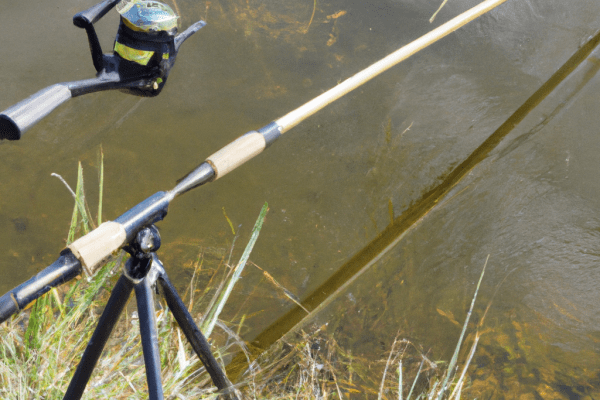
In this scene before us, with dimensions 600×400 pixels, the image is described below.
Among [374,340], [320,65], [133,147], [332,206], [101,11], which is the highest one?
[101,11]

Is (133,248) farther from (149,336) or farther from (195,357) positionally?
(195,357)

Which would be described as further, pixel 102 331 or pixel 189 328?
pixel 189 328

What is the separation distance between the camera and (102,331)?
1166mm

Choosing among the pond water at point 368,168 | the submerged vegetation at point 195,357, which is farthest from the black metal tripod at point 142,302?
the pond water at point 368,168

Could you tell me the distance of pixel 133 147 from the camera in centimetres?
208

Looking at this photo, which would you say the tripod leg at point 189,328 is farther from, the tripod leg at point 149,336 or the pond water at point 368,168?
the pond water at point 368,168

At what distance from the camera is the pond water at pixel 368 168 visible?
1836 millimetres

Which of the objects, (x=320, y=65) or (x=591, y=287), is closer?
(x=591, y=287)

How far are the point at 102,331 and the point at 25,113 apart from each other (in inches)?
22.8

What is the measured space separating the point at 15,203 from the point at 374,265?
145 cm

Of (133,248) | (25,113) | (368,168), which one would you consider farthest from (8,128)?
(368,168)

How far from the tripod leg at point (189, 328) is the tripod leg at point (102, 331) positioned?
3.9 inches

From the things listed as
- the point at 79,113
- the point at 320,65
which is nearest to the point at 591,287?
the point at 320,65

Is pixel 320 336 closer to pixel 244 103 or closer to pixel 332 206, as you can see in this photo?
pixel 332 206
